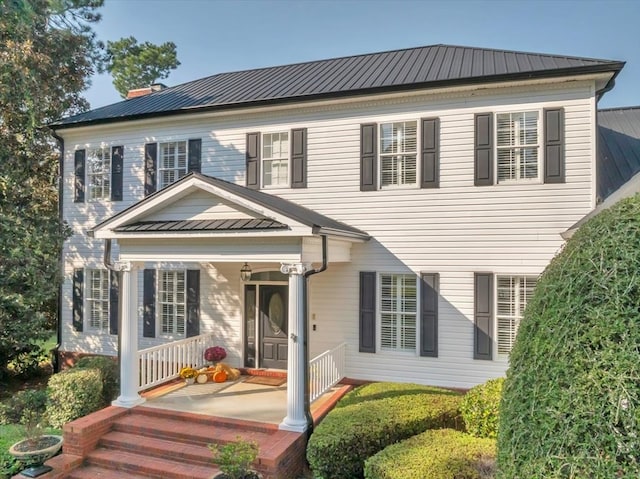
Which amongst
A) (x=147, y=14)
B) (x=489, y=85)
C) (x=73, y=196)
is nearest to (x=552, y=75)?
(x=489, y=85)

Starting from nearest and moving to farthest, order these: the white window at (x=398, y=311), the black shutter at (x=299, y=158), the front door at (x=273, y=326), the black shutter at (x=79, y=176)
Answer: the white window at (x=398, y=311)
the black shutter at (x=299, y=158)
the front door at (x=273, y=326)
the black shutter at (x=79, y=176)

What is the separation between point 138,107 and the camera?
36.5 ft

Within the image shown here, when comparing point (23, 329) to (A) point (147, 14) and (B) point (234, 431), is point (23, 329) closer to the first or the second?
(B) point (234, 431)

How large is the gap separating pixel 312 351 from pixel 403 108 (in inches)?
218

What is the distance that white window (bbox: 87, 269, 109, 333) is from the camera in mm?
10742

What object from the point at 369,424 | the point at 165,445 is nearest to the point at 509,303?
the point at 369,424

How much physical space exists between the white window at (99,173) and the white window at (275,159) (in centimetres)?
447

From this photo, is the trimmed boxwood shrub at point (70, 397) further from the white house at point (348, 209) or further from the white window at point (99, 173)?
the white window at point (99, 173)

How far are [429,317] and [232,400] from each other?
13.6 ft

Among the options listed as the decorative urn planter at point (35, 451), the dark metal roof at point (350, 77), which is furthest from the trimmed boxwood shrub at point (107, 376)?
the dark metal roof at point (350, 77)

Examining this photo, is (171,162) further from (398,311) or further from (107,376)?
(398,311)

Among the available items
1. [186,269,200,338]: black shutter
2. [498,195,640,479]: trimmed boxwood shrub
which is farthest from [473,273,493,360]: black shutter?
[186,269,200,338]: black shutter

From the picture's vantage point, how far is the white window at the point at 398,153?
8.57m

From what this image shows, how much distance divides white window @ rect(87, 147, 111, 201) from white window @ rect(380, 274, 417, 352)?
7.66 metres
